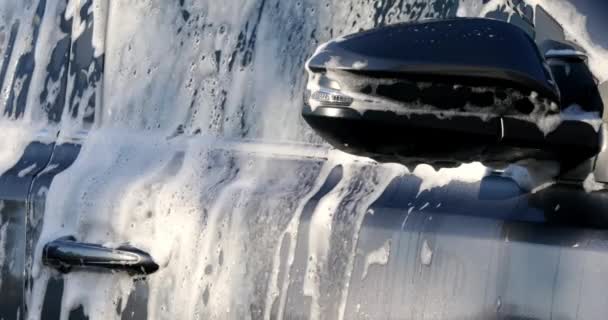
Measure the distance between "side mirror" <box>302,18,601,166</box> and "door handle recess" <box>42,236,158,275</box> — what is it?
52 centimetres

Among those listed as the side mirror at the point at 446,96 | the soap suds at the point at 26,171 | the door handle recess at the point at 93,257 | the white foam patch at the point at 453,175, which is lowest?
the door handle recess at the point at 93,257

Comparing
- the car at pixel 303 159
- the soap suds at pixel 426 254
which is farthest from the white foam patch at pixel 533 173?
the soap suds at pixel 426 254

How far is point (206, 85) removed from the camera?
1751 mm

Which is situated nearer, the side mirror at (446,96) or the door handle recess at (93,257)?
the side mirror at (446,96)

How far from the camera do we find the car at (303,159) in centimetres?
122

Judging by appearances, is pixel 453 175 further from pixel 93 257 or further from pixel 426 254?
pixel 93 257

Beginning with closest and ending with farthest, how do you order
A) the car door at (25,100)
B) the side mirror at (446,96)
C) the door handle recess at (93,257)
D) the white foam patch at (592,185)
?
the side mirror at (446,96) < the white foam patch at (592,185) < the door handle recess at (93,257) < the car door at (25,100)

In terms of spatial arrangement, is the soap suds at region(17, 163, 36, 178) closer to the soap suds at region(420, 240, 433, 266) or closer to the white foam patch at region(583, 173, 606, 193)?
the soap suds at region(420, 240, 433, 266)

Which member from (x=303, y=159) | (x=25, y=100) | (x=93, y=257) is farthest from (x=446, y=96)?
(x=25, y=100)

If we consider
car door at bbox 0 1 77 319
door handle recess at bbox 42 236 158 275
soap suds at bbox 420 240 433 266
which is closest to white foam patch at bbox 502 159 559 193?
soap suds at bbox 420 240 433 266

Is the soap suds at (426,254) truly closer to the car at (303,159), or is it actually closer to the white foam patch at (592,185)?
the car at (303,159)

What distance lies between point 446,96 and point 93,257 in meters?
0.82

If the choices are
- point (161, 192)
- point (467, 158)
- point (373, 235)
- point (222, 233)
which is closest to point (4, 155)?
point (161, 192)

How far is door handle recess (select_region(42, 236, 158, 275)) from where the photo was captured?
1614mm
